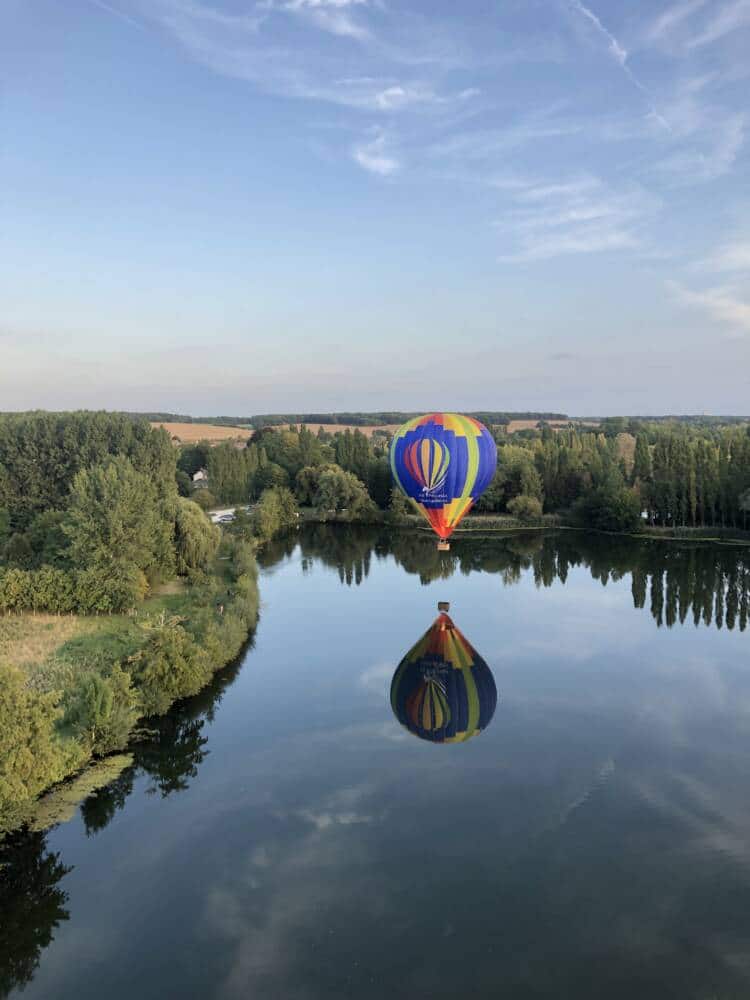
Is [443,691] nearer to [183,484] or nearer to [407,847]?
[407,847]

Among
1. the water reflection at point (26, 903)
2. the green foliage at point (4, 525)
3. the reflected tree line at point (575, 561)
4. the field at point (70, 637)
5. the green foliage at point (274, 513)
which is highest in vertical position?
the green foliage at point (4, 525)

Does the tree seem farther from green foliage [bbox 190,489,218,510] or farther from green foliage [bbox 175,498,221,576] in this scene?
green foliage [bbox 175,498,221,576]

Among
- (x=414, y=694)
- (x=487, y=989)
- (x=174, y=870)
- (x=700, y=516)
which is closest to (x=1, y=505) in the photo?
(x=414, y=694)

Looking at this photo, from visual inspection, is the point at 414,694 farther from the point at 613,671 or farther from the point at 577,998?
the point at 577,998

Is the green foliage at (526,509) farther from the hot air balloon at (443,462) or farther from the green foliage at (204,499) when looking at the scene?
the green foliage at (204,499)

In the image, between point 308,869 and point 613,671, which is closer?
point 308,869

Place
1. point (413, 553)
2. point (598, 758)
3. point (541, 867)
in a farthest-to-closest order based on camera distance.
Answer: point (413, 553) → point (598, 758) → point (541, 867)

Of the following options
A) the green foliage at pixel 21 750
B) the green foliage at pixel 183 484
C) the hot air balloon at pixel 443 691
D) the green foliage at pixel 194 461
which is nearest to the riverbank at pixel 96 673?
the green foliage at pixel 21 750
